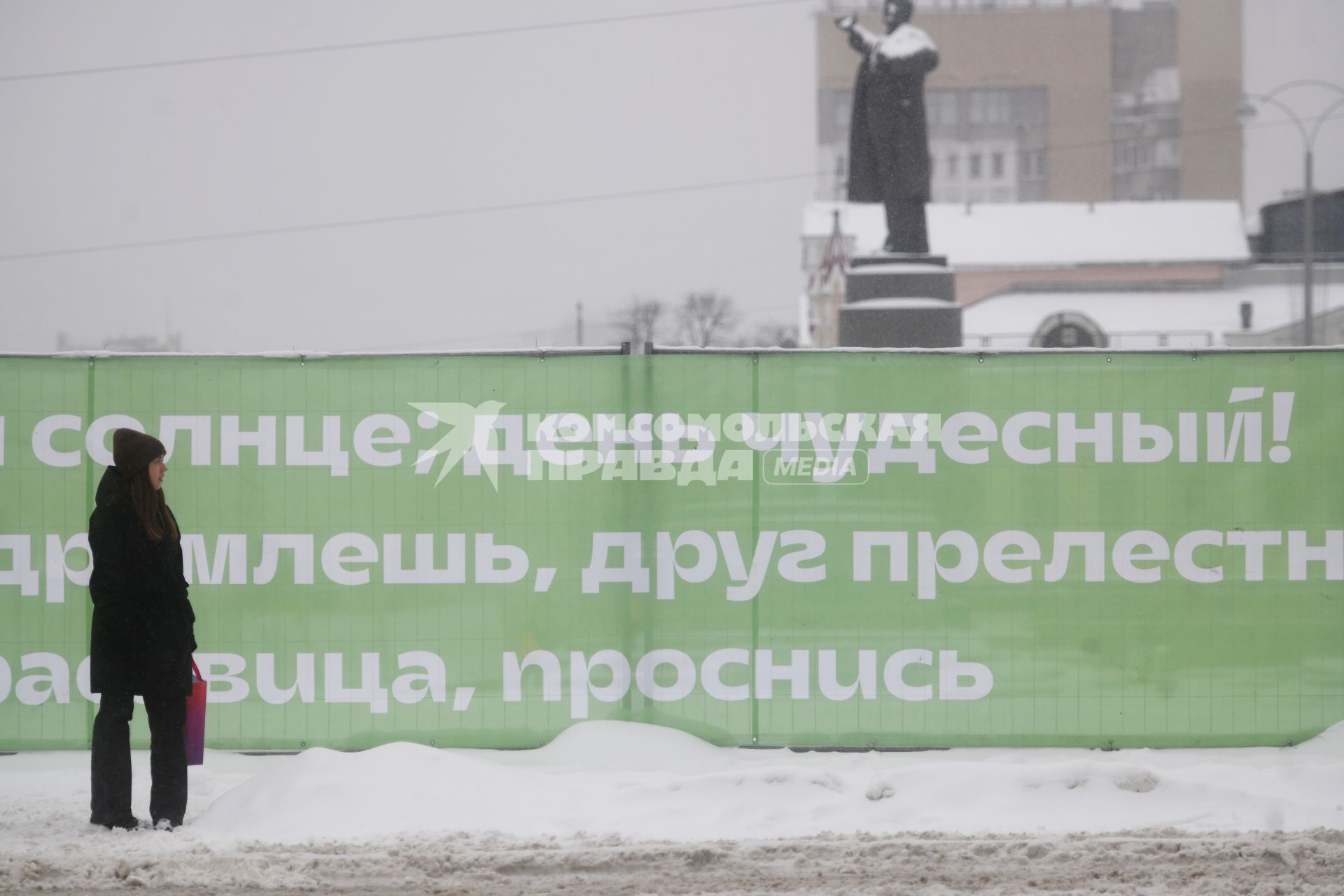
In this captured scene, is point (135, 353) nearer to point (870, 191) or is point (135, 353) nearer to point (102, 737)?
point (102, 737)

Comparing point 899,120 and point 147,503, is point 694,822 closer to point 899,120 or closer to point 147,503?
point 147,503

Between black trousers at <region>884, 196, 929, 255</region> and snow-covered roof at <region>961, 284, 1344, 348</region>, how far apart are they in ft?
70.9

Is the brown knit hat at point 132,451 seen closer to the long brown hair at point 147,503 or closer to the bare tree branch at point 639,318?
the long brown hair at point 147,503

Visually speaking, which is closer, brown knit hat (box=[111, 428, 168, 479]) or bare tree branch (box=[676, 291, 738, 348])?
brown knit hat (box=[111, 428, 168, 479])

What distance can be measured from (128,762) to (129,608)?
64cm

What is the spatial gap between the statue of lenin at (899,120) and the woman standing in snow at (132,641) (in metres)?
23.1

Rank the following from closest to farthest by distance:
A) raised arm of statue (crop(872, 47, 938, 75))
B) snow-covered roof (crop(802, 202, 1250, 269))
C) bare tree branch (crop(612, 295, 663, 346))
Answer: raised arm of statue (crop(872, 47, 938, 75)), bare tree branch (crop(612, 295, 663, 346)), snow-covered roof (crop(802, 202, 1250, 269))

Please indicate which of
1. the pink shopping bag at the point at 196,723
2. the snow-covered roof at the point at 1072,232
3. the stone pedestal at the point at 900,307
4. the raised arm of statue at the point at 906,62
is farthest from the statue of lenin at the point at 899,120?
the snow-covered roof at the point at 1072,232

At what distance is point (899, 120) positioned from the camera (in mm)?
27672

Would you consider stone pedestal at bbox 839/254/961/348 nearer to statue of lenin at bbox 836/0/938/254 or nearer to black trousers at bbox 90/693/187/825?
statue of lenin at bbox 836/0/938/254

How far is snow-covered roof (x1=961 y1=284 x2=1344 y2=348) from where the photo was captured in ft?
165

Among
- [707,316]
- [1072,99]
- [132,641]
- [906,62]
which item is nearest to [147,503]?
[132,641]

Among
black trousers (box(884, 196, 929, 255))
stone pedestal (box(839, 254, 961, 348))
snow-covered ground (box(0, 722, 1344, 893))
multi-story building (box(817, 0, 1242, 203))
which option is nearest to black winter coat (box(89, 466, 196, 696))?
snow-covered ground (box(0, 722, 1344, 893))

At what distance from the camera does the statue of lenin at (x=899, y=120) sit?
27.2 meters
